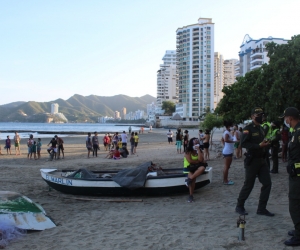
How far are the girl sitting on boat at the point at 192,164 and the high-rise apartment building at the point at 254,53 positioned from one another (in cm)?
8116

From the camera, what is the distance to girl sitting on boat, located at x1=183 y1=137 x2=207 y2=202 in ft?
27.7

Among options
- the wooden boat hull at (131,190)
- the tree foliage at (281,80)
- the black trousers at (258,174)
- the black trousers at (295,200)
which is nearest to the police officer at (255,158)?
Result: the black trousers at (258,174)

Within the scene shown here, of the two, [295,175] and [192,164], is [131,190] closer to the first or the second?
[192,164]

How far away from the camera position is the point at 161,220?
6.91m

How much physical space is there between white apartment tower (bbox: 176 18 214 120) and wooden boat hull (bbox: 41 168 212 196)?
114 metres

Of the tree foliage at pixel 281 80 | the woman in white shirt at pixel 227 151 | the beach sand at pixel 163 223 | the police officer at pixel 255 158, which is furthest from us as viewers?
the tree foliage at pixel 281 80

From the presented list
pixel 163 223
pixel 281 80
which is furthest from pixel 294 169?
pixel 281 80

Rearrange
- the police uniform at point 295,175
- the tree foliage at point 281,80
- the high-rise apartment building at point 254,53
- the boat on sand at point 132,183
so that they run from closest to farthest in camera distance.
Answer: the police uniform at point 295,175, the boat on sand at point 132,183, the tree foliage at point 281,80, the high-rise apartment building at point 254,53

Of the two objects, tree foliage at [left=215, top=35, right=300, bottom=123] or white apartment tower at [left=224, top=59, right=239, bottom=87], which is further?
white apartment tower at [left=224, top=59, right=239, bottom=87]

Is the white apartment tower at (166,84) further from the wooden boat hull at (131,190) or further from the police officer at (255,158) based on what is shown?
the police officer at (255,158)

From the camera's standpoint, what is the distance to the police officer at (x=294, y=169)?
4.86 metres

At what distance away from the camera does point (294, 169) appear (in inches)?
192

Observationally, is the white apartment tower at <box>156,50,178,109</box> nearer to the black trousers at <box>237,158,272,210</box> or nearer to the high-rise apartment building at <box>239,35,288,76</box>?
the high-rise apartment building at <box>239,35,288,76</box>

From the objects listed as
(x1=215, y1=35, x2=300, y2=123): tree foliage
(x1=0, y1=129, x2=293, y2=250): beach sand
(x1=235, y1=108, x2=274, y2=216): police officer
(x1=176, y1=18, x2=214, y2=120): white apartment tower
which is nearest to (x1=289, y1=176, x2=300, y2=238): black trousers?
(x1=0, y1=129, x2=293, y2=250): beach sand
